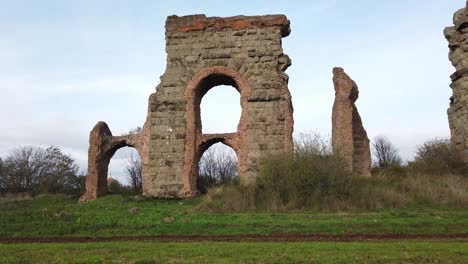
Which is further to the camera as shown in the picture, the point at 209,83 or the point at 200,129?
the point at 209,83

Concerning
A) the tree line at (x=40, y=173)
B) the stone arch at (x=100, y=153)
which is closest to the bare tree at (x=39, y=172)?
the tree line at (x=40, y=173)

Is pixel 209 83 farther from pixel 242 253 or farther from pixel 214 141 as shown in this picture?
pixel 242 253

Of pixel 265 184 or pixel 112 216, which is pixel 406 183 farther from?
pixel 112 216

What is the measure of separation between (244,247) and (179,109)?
36.7 ft

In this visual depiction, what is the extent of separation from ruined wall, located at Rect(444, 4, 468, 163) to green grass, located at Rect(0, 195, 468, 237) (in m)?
4.97

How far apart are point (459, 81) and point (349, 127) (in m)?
4.43

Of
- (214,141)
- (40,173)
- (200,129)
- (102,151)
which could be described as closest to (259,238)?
(214,141)

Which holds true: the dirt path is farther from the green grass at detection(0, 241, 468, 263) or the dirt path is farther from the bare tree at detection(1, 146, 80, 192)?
the bare tree at detection(1, 146, 80, 192)

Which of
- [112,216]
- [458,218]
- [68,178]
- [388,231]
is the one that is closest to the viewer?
[388,231]

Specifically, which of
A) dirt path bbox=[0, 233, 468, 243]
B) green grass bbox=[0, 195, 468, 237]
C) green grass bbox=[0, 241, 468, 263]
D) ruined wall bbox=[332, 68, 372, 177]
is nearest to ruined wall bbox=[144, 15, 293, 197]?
ruined wall bbox=[332, 68, 372, 177]

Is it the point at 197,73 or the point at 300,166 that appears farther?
the point at 197,73

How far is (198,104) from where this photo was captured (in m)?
18.5

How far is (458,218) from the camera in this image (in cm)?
1057

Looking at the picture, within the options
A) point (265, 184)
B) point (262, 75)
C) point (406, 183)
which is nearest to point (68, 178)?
point (262, 75)
